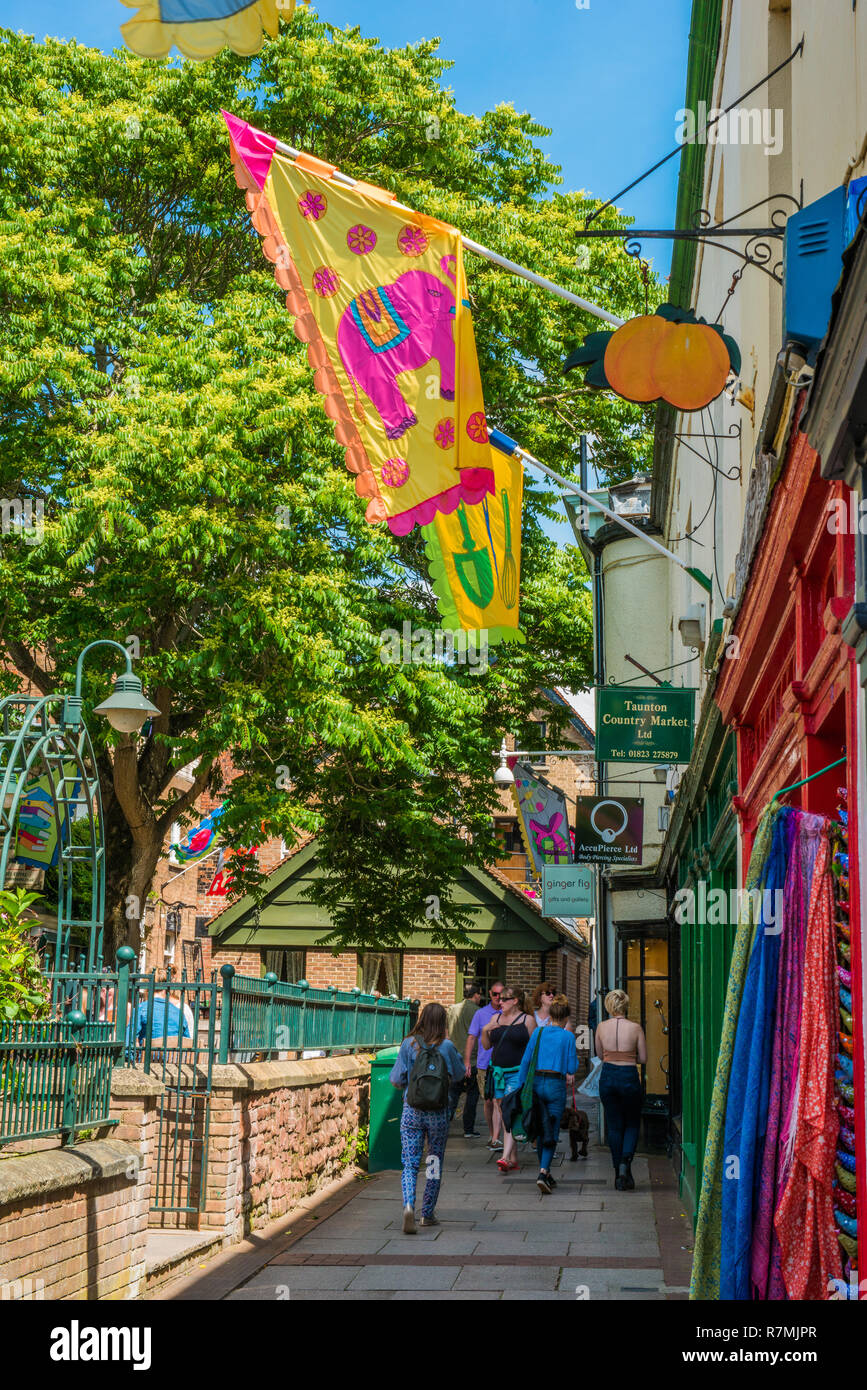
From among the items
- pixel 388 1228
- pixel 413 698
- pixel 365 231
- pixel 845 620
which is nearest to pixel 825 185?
pixel 845 620

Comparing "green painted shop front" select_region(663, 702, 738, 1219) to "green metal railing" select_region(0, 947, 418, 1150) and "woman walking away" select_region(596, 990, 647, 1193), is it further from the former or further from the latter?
"green metal railing" select_region(0, 947, 418, 1150)

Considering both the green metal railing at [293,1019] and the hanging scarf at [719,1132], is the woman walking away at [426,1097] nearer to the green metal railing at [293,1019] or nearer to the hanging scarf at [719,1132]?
the green metal railing at [293,1019]

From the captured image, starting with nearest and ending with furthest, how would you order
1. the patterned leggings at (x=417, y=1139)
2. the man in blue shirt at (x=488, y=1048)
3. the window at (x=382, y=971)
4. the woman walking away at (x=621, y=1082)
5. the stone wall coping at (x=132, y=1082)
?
1. the stone wall coping at (x=132, y=1082)
2. the patterned leggings at (x=417, y=1139)
3. the woman walking away at (x=621, y=1082)
4. the man in blue shirt at (x=488, y=1048)
5. the window at (x=382, y=971)

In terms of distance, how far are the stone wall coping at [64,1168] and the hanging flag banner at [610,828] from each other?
9.92 meters

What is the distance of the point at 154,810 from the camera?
18.8 metres

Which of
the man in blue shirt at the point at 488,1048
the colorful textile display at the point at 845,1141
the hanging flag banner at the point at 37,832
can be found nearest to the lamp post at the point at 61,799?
the hanging flag banner at the point at 37,832

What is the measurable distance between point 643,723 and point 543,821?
1007cm

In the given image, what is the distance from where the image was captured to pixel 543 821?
2259 cm

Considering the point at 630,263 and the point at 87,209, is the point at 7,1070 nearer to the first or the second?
the point at 87,209

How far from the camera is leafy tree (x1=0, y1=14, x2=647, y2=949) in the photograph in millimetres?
15867

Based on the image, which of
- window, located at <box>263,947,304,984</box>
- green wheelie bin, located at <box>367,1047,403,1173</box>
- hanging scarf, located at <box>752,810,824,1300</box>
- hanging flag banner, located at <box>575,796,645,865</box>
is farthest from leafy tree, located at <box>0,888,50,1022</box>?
window, located at <box>263,947,304,984</box>

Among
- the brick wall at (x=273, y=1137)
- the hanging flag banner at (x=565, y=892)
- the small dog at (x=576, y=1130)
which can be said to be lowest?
the small dog at (x=576, y=1130)

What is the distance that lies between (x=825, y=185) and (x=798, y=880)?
2499 mm

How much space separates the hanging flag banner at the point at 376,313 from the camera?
7.70 m
